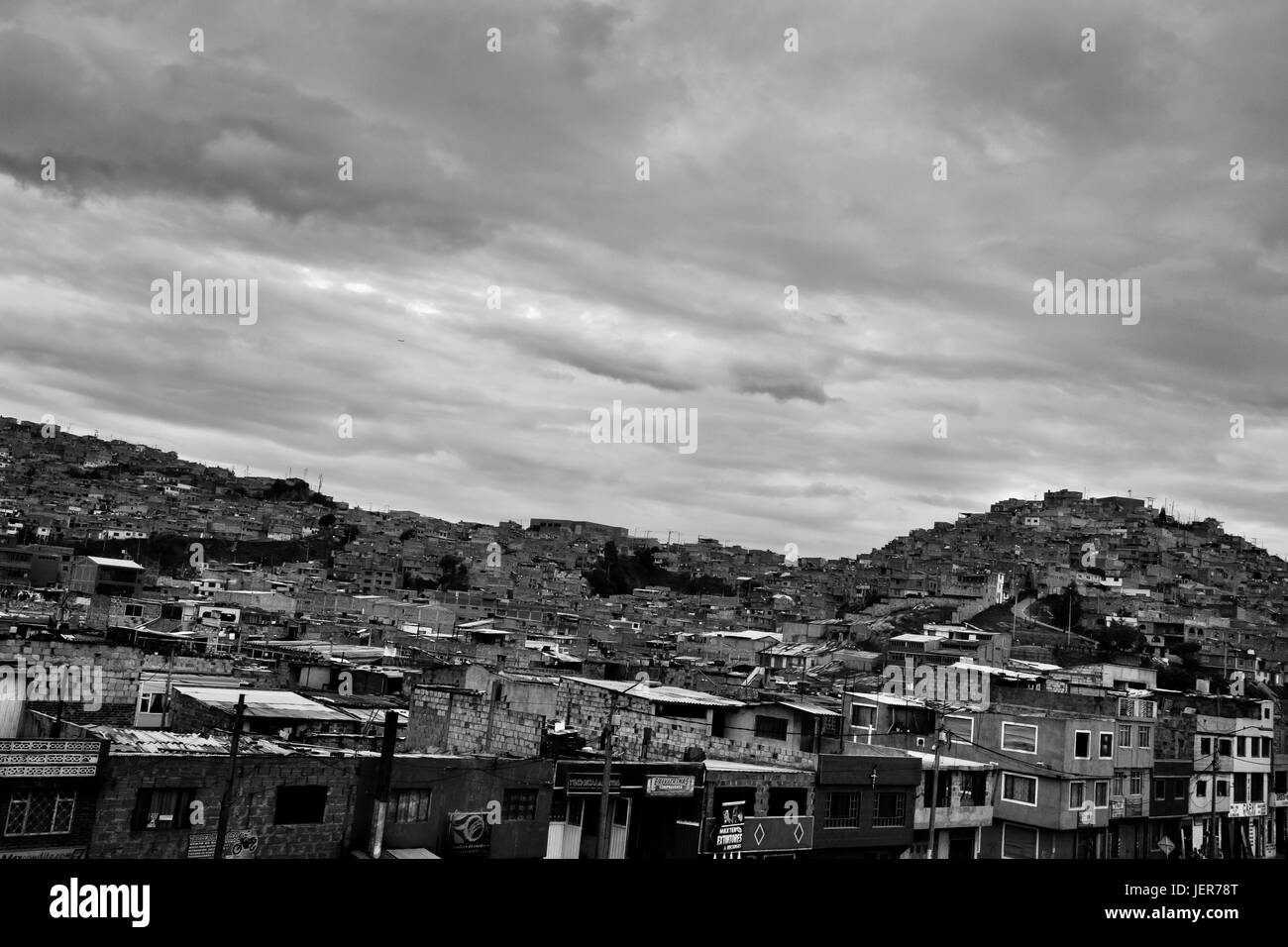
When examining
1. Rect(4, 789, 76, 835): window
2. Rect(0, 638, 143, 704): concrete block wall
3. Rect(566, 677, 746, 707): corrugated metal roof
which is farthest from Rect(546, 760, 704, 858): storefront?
Rect(0, 638, 143, 704): concrete block wall

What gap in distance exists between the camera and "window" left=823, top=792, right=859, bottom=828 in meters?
28.6

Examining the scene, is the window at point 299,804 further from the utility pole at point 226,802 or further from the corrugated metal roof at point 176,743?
the utility pole at point 226,802

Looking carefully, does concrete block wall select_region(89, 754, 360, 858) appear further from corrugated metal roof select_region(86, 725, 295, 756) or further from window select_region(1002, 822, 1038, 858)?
window select_region(1002, 822, 1038, 858)

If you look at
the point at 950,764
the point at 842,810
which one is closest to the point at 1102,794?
the point at 950,764

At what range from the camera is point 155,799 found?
61.0 ft

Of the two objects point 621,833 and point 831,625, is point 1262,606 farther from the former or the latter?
point 621,833

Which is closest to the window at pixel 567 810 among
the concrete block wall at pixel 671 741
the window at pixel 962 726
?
the concrete block wall at pixel 671 741

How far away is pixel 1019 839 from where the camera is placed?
3497 centimetres

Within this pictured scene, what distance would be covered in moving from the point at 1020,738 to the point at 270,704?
24.7 m

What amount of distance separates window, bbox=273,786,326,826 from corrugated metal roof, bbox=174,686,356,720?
437cm

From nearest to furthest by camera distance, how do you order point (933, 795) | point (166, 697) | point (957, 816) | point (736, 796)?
1. point (736, 796)
2. point (933, 795)
3. point (166, 697)
4. point (957, 816)

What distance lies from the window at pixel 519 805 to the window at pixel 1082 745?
20880 millimetres

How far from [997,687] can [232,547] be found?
144 meters

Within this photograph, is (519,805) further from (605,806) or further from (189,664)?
(189,664)
